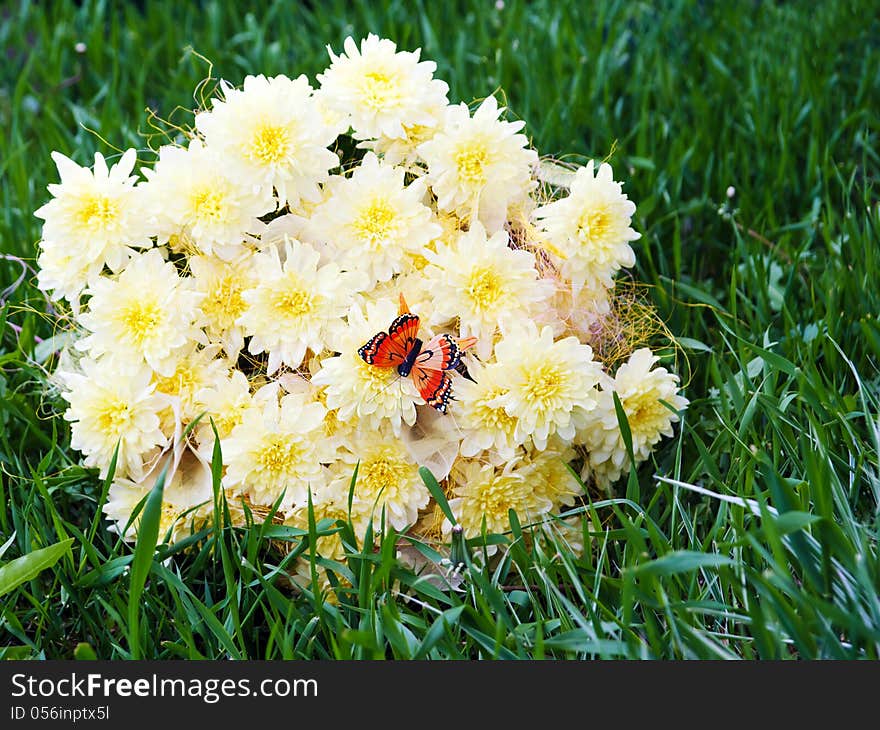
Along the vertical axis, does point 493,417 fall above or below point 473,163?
below

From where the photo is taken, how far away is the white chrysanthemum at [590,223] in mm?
1289

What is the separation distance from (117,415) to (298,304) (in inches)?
10.4

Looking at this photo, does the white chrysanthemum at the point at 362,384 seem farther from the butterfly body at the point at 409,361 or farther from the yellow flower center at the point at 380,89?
the yellow flower center at the point at 380,89

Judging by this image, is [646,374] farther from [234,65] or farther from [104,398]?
[234,65]

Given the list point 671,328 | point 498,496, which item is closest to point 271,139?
point 498,496

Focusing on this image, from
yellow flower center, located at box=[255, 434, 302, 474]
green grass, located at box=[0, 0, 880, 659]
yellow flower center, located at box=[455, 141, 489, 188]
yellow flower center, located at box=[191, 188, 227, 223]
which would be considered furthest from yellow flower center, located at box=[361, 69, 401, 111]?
green grass, located at box=[0, 0, 880, 659]

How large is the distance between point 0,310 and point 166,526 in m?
0.63

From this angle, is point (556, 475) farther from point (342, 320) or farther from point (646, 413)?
point (342, 320)

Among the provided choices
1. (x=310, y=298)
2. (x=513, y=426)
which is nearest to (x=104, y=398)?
(x=310, y=298)

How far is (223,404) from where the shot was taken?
51.2 inches

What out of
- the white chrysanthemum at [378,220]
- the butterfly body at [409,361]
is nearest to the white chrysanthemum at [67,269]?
the white chrysanthemum at [378,220]

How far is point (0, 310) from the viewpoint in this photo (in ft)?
5.63

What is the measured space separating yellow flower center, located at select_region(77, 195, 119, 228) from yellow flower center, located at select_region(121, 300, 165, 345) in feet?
0.36

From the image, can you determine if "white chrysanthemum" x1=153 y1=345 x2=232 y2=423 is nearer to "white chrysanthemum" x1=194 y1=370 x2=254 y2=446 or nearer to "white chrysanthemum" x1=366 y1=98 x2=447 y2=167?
"white chrysanthemum" x1=194 y1=370 x2=254 y2=446
